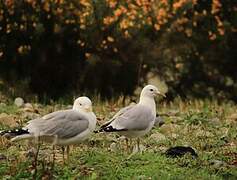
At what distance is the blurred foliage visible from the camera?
1834 cm

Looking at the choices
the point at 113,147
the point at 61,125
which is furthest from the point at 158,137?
the point at 61,125

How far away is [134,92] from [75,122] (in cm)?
1139

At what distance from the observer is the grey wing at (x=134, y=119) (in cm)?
910

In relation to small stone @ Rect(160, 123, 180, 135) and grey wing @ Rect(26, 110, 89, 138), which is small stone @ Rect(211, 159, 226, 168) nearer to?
grey wing @ Rect(26, 110, 89, 138)

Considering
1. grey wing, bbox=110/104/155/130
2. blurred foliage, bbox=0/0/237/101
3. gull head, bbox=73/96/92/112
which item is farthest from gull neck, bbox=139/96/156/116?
blurred foliage, bbox=0/0/237/101

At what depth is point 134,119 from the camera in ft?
30.2

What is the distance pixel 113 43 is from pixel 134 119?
386 inches

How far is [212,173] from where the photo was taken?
8.27m

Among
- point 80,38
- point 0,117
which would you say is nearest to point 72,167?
point 0,117

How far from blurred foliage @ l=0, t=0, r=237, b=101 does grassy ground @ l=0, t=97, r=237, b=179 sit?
21.8ft

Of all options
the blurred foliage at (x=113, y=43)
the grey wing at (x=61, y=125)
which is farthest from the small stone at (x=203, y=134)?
the blurred foliage at (x=113, y=43)

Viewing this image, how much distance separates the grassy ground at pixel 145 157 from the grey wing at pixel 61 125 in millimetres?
310

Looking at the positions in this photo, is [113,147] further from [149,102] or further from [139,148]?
[149,102]

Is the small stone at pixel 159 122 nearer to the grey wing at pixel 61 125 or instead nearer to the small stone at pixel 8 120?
the small stone at pixel 8 120
